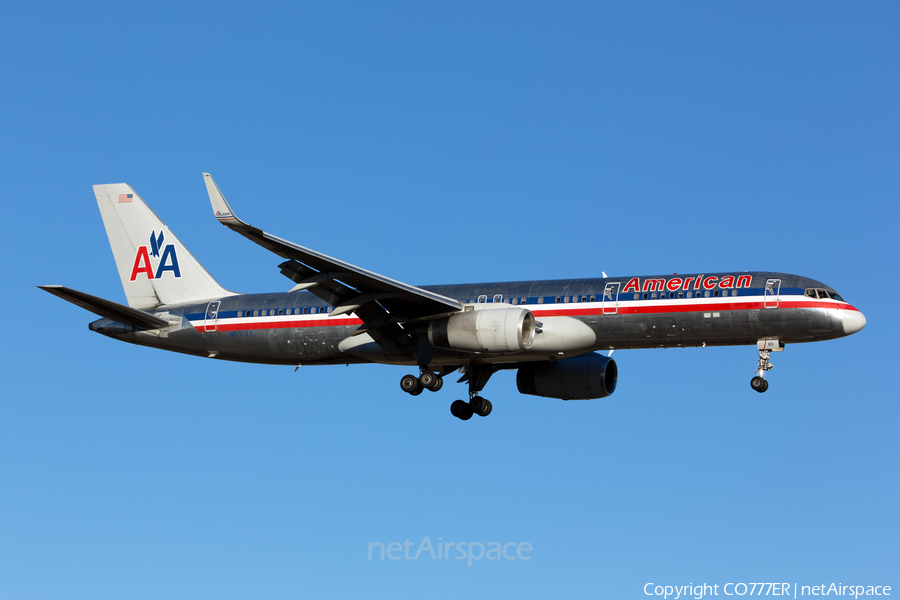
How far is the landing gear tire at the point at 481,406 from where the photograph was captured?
44219mm

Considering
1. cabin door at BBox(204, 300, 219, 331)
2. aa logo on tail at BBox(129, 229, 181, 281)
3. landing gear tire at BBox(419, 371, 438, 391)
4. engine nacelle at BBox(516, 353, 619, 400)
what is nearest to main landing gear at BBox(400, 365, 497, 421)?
engine nacelle at BBox(516, 353, 619, 400)

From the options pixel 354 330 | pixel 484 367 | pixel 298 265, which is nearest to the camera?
pixel 298 265

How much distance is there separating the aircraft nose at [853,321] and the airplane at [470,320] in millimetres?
35

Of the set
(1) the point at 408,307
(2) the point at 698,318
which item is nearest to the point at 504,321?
(1) the point at 408,307

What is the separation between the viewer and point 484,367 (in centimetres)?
4466

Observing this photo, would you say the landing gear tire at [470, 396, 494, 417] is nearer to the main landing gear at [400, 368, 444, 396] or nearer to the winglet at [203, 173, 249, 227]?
the main landing gear at [400, 368, 444, 396]

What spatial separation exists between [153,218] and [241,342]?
29.0ft

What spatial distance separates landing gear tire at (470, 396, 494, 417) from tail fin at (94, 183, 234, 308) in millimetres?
→ 11899

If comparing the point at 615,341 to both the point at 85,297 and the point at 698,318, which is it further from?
the point at 85,297

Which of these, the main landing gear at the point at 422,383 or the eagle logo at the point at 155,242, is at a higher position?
the eagle logo at the point at 155,242

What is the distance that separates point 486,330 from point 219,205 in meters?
10.9

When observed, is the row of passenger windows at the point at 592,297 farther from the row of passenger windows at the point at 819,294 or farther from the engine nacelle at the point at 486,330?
the row of passenger windows at the point at 819,294

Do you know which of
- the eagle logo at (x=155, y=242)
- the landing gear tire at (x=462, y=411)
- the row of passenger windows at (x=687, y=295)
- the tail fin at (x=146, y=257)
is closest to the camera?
the row of passenger windows at (x=687, y=295)

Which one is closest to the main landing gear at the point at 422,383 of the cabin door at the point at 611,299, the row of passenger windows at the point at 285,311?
the row of passenger windows at the point at 285,311
